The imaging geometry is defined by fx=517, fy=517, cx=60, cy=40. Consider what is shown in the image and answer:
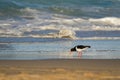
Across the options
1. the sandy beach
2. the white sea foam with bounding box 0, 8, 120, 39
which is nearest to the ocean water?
the white sea foam with bounding box 0, 8, 120, 39

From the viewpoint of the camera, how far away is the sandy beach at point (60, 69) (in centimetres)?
1097

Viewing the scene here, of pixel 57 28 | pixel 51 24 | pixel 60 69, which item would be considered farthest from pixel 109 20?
pixel 60 69

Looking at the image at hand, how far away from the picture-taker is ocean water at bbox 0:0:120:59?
17.9m

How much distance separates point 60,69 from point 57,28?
15629 mm

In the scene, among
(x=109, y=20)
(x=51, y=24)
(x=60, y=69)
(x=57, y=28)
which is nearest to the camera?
(x=60, y=69)

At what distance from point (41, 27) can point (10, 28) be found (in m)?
2.00

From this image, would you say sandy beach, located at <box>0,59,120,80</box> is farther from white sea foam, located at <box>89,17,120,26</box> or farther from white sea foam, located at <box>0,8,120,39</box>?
white sea foam, located at <box>89,17,120,26</box>

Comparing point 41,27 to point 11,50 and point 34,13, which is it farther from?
point 11,50

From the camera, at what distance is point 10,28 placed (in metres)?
26.6

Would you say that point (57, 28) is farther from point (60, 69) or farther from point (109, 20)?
point (60, 69)

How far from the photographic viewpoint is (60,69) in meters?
12.5

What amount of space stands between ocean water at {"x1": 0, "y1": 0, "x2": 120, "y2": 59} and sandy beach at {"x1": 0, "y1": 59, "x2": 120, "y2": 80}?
1485 mm

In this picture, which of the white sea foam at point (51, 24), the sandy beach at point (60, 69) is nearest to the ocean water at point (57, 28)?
the white sea foam at point (51, 24)

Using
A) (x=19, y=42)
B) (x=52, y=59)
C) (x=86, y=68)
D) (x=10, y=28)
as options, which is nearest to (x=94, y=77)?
(x=86, y=68)
